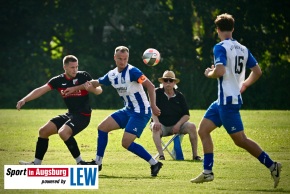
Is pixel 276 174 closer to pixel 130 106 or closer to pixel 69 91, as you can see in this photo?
pixel 130 106

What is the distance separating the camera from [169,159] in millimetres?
14672

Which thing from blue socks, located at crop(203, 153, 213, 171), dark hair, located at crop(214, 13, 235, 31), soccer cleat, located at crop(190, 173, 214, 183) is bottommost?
soccer cleat, located at crop(190, 173, 214, 183)

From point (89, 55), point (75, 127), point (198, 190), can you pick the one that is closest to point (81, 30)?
point (89, 55)

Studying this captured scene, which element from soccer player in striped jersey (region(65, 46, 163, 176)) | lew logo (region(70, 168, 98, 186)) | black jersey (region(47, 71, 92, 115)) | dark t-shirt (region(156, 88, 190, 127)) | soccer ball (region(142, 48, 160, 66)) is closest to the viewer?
lew logo (region(70, 168, 98, 186))

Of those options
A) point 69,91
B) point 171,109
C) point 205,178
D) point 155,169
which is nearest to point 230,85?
point 205,178

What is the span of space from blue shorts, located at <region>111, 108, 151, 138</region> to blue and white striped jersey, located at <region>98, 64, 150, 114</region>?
0.07m

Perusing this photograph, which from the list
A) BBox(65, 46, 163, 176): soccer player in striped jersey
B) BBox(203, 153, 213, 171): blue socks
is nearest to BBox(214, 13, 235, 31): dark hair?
BBox(203, 153, 213, 171): blue socks

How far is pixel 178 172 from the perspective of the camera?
1222 cm

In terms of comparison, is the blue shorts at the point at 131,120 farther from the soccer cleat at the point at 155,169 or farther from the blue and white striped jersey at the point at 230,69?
the blue and white striped jersey at the point at 230,69

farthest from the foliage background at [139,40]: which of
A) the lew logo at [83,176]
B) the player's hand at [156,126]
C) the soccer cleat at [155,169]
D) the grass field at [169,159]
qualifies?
the lew logo at [83,176]

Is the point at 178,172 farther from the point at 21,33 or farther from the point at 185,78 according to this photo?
the point at 21,33

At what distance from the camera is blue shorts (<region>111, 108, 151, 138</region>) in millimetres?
12086

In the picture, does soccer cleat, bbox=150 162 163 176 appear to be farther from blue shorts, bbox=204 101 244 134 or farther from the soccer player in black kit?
blue shorts, bbox=204 101 244 134

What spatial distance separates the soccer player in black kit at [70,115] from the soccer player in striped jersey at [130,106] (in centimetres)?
42
